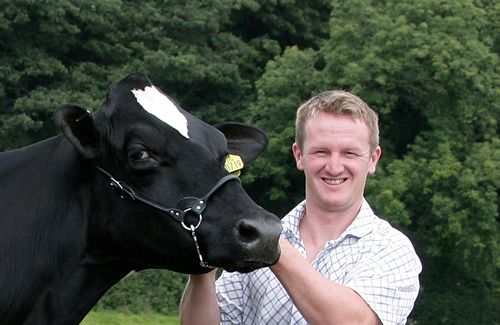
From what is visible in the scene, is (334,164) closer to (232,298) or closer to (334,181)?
(334,181)

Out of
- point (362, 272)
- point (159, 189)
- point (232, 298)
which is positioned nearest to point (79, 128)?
point (159, 189)

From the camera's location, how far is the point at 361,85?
97.7ft

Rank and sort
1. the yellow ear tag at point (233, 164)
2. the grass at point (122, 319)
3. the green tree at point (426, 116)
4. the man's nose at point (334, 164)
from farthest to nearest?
the green tree at point (426, 116), the grass at point (122, 319), the man's nose at point (334, 164), the yellow ear tag at point (233, 164)

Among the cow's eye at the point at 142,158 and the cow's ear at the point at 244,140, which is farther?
the cow's ear at the point at 244,140

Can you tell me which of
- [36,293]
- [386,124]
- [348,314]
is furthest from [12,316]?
[386,124]

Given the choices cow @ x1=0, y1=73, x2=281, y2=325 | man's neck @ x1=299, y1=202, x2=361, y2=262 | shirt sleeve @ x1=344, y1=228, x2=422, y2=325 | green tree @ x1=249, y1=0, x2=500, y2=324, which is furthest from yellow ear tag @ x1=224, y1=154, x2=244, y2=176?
green tree @ x1=249, y1=0, x2=500, y2=324

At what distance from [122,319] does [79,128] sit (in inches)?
487

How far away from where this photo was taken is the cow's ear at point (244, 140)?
469 cm

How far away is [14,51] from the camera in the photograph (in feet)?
99.7

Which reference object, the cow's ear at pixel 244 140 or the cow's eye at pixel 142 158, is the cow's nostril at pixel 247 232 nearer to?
the cow's eye at pixel 142 158

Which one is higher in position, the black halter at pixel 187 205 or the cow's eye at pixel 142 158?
the cow's eye at pixel 142 158

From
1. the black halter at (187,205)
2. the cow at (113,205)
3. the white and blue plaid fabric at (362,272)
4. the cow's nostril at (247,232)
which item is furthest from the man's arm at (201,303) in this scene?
the cow's nostril at (247,232)

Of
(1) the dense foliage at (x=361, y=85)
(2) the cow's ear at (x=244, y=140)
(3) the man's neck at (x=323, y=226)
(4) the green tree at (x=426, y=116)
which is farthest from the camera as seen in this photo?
(1) the dense foliage at (x=361, y=85)

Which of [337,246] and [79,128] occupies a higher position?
[79,128]
